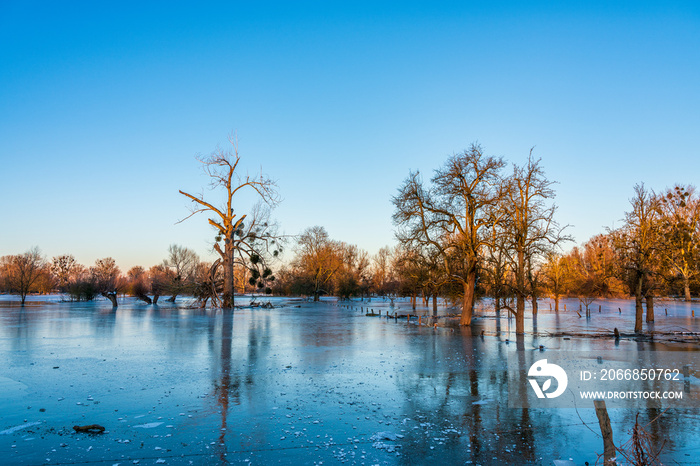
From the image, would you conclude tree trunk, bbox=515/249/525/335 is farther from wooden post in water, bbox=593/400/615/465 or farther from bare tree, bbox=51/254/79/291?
bare tree, bbox=51/254/79/291

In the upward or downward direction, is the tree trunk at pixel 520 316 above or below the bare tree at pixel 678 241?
below

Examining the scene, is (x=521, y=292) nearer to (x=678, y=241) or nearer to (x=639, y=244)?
(x=639, y=244)

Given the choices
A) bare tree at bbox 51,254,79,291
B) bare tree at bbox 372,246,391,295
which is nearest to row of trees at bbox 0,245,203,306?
bare tree at bbox 51,254,79,291

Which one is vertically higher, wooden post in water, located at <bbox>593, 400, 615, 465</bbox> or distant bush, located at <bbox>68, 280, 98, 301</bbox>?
wooden post in water, located at <bbox>593, 400, 615, 465</bbox>

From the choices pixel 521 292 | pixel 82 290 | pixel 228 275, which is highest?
pixel 228 275

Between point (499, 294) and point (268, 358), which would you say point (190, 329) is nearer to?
point (268, 358)

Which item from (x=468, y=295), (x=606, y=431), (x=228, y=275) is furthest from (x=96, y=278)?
(x=606, y=431)

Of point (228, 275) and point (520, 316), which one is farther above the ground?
point (228, 275)

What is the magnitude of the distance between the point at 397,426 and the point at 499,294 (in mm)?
17921

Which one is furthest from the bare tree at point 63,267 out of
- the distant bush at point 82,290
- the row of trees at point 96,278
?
the distant bush at point 82,290

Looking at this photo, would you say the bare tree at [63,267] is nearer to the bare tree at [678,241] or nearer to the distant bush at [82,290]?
the distant bush at [82,290]

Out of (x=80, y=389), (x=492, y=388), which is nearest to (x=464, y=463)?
(x=492, y=388)

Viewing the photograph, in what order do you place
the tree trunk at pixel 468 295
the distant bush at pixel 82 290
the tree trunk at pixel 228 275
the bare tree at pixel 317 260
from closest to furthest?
the tree trunk at pixel 468 295
the tree trunk at pixel 228 275
the distant bush at pixel 82 290
the bare tree at pixel 317 260

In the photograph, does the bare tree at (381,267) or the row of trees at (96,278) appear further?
the bare tree at (381,267)
